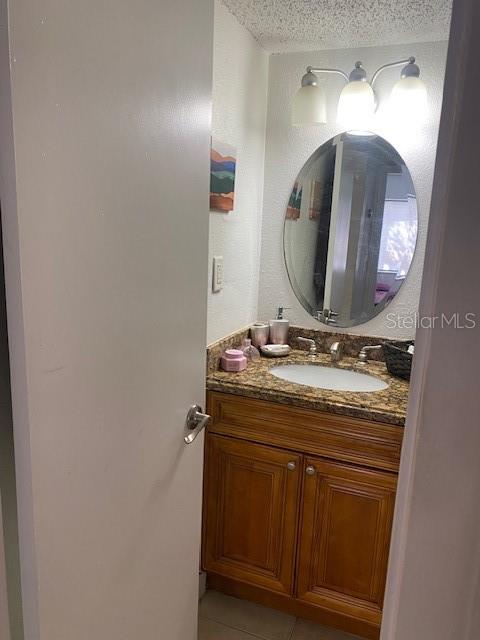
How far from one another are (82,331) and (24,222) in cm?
22

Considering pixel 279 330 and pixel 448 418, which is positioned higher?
pixel 448 418

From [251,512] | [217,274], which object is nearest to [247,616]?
[251,512]

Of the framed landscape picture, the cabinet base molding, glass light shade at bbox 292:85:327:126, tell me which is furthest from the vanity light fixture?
the cabinet base molding

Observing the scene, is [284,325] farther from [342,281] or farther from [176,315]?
[176,315]

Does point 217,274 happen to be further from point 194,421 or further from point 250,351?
point 194,421

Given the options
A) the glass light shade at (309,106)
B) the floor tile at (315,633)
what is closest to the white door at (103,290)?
the floor tile at (315,633)

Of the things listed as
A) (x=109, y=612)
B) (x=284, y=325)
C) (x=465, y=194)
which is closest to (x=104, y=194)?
(x=465, y=194)

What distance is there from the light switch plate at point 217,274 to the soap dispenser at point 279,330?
0.39m

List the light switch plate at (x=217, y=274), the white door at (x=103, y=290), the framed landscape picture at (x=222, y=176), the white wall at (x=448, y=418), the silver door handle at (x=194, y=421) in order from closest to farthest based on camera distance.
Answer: the white wall at (x=448, y=418) < the white door at (x=103, y=290) < the silver door handle at (x=194, y=421) < the framed landscape picture at (x=222, y=176) < the light switch plate at (x=217, y=274)

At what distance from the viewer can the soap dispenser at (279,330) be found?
207 cm

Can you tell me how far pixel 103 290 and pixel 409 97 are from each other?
142 centimetres

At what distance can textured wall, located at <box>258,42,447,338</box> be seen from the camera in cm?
178

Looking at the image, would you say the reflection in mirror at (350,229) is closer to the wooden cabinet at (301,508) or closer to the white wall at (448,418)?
the wooden cabinet at (301,508)

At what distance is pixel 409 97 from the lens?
1.69 meters
